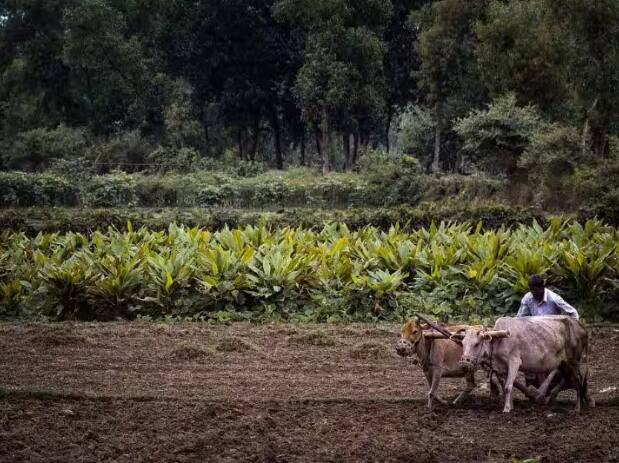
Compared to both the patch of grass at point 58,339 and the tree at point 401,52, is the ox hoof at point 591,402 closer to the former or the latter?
the patch of grass at point 58,339

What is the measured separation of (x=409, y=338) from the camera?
7922mm

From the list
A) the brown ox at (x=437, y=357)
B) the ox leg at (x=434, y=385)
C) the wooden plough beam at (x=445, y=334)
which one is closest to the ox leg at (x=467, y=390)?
the brown ox at (x=437, y=357)

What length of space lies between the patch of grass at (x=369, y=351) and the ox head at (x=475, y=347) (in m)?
3.18

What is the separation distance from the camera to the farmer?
8.54 m

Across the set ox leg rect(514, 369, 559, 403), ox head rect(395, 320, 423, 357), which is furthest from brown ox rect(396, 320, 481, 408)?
ox leg rect(514, 369, 559, 403)

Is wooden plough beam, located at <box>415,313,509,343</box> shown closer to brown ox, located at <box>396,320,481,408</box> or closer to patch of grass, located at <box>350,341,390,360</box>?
brown ox, located at <box>396,320,481,408</box>

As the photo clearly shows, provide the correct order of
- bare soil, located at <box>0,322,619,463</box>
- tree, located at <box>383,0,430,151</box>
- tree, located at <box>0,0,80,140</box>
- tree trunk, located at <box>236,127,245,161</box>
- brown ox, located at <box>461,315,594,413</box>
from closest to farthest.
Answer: bare soil, located at <box>0,322,619,463</box> → brown ox, located at <box>461,315,594,413</box> → tree, located at <box>383,0,430,151</box> → tree, located at <box>0,0,80,140</box> → tree trunk, located at <box>236,127,245,161</box>

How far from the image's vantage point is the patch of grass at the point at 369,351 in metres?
11.0

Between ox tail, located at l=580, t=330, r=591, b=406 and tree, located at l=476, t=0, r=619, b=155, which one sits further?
tree, located at l=476, t=0, r=619, b=155

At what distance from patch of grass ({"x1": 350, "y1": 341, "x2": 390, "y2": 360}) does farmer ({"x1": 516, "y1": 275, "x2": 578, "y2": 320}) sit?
8.45 ft

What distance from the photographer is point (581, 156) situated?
27.3 metres

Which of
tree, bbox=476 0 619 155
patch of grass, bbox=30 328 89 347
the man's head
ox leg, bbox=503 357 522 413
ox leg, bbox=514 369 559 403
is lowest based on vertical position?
patch of grass, bbox=30 328 89 347

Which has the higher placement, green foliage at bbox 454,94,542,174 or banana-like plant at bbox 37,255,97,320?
green foliage at bbox 454,94,542,174

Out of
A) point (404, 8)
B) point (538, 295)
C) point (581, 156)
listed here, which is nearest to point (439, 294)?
point (538, 295)
